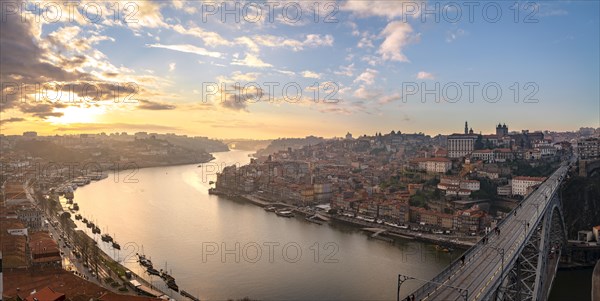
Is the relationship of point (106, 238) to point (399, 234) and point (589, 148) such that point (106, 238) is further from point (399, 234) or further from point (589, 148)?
point (589, 148)

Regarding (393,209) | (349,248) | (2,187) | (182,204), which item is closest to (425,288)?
(349,248)

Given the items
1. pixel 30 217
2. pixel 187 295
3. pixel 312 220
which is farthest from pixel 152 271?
pixel 312 220

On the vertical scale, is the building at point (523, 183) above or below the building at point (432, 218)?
above

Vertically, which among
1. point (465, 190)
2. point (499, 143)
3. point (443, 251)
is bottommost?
point (443, 251)

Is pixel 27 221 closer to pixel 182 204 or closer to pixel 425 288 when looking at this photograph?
pixel 182 204

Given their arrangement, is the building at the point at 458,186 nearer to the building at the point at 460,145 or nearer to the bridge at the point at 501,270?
the bridge at the point at 501,270

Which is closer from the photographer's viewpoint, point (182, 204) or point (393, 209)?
point (393, 209)

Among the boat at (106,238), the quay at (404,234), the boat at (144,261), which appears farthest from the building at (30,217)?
the quay at (404,234)

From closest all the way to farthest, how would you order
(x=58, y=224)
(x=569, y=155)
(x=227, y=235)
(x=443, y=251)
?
(x=443, y=251) → (x=227, y=235) → (x=58, y=224) → (x=569, y=155)
